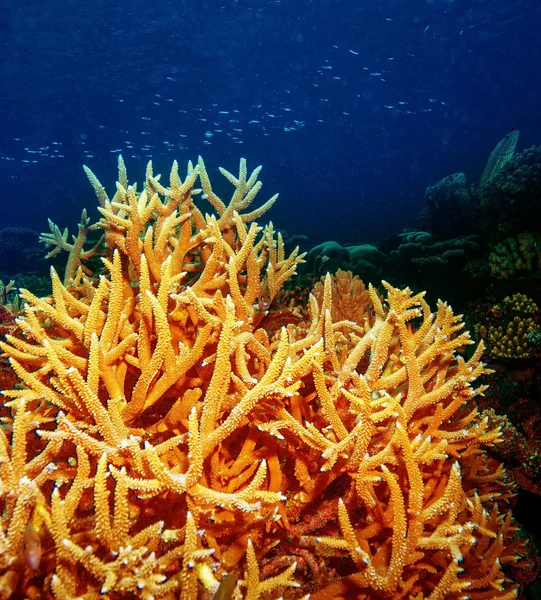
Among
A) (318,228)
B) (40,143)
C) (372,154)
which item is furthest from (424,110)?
(40,143)

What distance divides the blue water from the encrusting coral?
73.1 ft

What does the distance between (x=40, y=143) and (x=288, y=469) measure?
203ft

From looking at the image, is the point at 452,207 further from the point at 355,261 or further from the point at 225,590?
the point at 225,590

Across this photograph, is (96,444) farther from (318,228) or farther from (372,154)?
(372,154)

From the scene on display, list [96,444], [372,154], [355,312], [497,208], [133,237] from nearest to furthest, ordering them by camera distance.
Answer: [96,444] < [133,237] < [355,312] < [497,208] < [372,154]

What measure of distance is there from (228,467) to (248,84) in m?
63.3

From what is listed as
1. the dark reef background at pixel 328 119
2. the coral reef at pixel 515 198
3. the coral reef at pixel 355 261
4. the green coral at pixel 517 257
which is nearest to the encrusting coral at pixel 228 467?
the dark reef background at pixel 328 119

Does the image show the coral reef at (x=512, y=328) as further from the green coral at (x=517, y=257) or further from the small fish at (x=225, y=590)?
the small fish at (x=225, y=590)

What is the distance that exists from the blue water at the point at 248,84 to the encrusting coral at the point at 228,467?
22277mm

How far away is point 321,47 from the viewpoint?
49750mm

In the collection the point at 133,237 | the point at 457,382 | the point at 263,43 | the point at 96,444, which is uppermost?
the point at 263,43

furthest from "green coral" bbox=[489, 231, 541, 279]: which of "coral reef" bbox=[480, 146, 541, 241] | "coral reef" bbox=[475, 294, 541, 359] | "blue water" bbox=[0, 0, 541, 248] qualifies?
"blue water" bbox=[0, 0, 541, 248]

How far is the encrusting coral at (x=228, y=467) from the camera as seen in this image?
167 cm

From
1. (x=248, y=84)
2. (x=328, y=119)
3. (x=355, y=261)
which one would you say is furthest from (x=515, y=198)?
(x=328, y=119)
